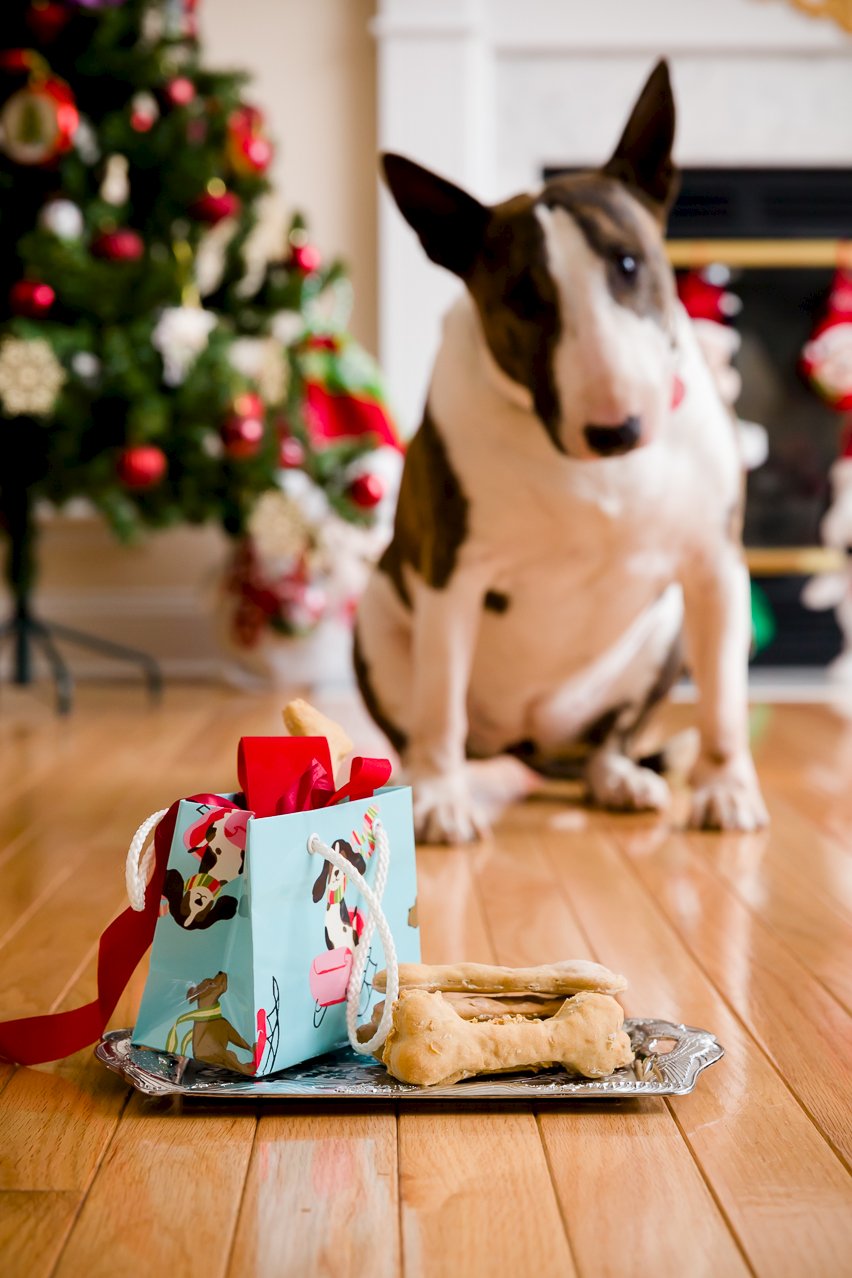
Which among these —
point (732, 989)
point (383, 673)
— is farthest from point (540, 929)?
point (383, 673)

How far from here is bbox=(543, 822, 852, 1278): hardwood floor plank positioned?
2.35ft

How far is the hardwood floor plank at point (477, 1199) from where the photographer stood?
0.70 m

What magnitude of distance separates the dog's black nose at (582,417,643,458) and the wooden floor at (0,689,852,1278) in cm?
45

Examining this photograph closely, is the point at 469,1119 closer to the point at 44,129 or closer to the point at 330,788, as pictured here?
the point at 330,788

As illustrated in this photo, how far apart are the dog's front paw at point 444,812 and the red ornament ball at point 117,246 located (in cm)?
149

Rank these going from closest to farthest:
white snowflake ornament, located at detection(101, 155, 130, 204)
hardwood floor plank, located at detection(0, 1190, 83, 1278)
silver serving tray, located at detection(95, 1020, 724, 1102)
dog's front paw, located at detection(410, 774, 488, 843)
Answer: hardwood floor plank, located at detection(0, 1190, 83, 1278) < silver serving tray, located at detection(95, 1020, 724, 1102) < dog's front paw, located at detection(410, 774, 488, 843) < white snowflake ornament, located at detection(101, 155, 130, 204)

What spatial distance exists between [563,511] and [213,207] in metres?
1.57

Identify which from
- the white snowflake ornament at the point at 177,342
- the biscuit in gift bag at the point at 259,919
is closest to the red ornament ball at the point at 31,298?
the white snowflake ornament at the point at 177,342

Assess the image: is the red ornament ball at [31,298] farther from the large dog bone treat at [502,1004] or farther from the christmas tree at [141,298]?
the large dog bone treat at [502,1004]

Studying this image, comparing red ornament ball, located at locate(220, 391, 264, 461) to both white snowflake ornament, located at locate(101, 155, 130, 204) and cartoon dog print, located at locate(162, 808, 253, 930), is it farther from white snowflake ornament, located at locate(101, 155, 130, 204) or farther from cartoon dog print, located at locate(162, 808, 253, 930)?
cartoon dog print, located at locate(162, 808, 253, 930)

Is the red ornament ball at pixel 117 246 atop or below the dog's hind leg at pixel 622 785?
atop

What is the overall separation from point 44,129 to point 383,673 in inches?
55.9

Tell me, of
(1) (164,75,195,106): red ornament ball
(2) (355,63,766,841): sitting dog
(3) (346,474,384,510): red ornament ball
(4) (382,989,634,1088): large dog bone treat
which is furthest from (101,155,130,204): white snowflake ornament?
(4) (382,989,634,1088): large dog bone treat

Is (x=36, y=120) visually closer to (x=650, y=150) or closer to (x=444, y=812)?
(x=650, y=150)
